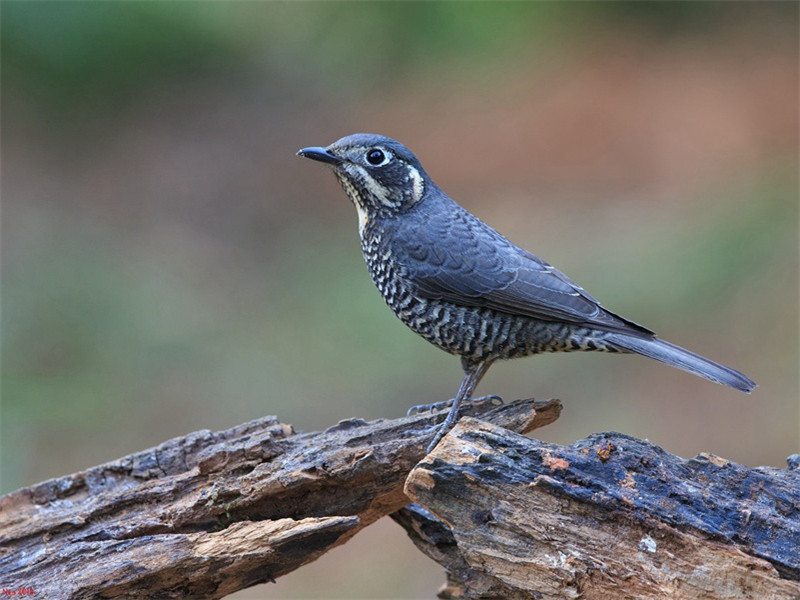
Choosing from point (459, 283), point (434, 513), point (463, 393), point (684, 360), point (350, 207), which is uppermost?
point (350, 207)

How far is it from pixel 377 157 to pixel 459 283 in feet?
3.10

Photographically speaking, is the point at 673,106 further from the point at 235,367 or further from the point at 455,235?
the point at 455,235

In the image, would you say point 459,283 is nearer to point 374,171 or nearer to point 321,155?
point 374,171

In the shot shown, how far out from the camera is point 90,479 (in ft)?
15.8

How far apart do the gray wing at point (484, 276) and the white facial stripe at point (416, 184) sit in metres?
0.12

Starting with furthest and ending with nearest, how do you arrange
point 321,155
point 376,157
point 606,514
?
1. point 376,157
2. point 321,155
3. point 606,514

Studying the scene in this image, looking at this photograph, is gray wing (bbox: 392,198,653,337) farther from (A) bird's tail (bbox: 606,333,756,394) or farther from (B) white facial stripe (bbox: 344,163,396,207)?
(B) white facial stripe (bbox: 344,163,396,207)

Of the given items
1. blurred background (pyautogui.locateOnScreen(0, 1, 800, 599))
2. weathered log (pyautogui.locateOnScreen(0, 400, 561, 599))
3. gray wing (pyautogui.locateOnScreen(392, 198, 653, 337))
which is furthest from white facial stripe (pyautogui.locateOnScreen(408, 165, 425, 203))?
blurred background (pyautogui.locateOnScreen(0, 1, 800, 599))

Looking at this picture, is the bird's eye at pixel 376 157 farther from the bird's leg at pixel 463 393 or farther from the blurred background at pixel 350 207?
the blurred background at pixel 350 207

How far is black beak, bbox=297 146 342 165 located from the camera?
5.03 meters

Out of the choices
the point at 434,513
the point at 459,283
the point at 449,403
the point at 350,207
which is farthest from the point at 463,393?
the point at 350,207

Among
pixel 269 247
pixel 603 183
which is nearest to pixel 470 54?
pixel 603 183

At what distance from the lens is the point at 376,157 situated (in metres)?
5.18

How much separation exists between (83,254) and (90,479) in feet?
21.6
